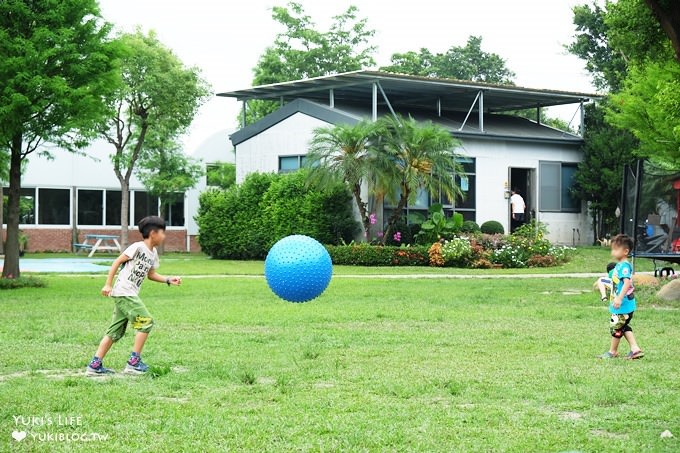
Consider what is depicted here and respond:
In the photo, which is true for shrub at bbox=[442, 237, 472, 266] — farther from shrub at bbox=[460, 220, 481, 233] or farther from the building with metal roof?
the building with metal roof

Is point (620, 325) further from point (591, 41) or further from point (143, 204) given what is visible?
point (591, 41)

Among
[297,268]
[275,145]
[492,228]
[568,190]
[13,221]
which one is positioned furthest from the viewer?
[568,190]

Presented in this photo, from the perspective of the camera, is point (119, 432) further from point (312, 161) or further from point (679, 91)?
point (312, 161)

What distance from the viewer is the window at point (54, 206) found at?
1666 inches

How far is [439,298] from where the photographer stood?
17.4 metres

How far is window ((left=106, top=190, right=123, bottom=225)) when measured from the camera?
4422 cm

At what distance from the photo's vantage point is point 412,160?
1171 inches

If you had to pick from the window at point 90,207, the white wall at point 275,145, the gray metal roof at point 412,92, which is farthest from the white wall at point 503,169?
the window at point 90,207

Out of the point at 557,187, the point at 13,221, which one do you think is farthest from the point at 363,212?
the point at 13,221

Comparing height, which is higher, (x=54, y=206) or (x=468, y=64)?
(x=468, y=64)

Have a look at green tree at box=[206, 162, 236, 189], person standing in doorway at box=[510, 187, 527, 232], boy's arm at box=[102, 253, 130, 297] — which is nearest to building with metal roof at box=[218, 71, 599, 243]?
person standing in doorway at box=[510, 187, 527, 232]

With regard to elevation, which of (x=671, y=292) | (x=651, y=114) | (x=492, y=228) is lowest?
(x=671, y=292)

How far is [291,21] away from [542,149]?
25266mm

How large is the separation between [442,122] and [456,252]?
8202 mm
